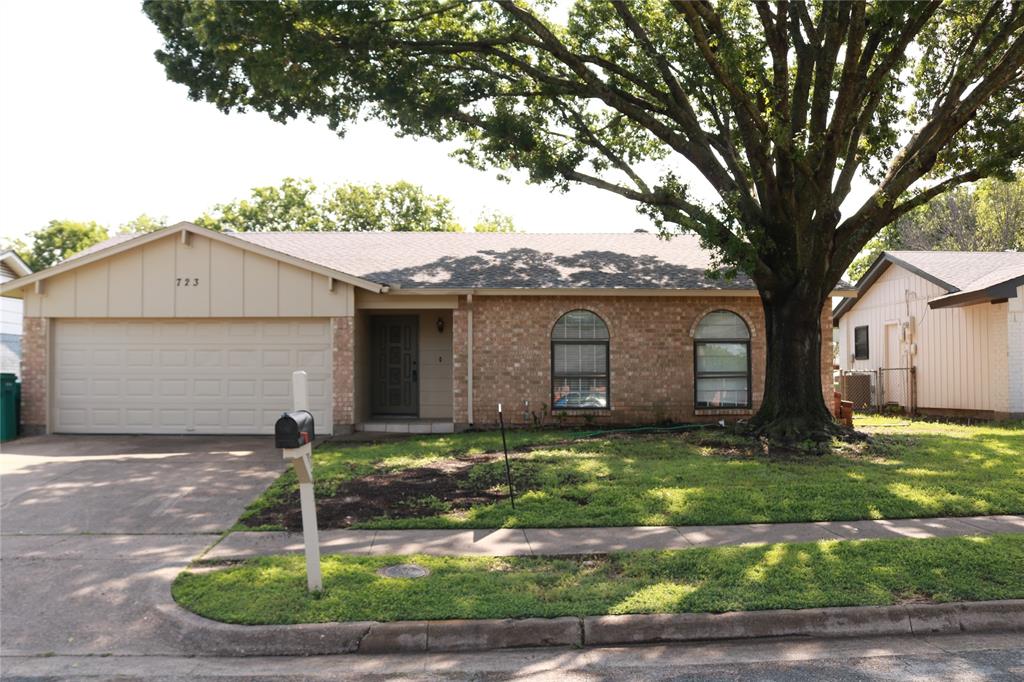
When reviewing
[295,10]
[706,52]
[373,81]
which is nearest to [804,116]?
[706,52]

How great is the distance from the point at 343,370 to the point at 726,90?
8782 mm

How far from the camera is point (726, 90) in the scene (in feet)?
40.8

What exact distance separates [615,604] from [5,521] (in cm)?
684

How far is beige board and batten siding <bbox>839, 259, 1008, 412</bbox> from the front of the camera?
17.3 meters

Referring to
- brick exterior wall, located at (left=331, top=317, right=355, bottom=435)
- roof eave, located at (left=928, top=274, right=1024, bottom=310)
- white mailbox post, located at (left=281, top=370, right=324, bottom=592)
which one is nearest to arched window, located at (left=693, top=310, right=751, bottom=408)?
roof eave, located at (left=928, top=274, right=1024, bottom=310)

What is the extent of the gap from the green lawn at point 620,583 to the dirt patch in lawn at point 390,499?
1686 mm

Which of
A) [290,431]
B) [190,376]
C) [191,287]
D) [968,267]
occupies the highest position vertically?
[968,267]

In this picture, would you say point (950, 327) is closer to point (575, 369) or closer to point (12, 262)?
point (575, 369)

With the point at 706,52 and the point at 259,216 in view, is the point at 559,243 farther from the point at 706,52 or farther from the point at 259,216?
the point at 259,216

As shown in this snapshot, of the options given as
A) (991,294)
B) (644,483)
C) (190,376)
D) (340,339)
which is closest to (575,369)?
(340,339)

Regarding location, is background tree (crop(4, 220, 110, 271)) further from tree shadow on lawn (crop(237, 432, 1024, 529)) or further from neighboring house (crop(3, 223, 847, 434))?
tree shadow on lawn (crop(237, 432, 1024, 529))

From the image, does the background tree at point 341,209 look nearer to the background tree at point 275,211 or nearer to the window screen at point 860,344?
the background tree at point 275,211

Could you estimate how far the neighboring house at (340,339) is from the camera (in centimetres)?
1551

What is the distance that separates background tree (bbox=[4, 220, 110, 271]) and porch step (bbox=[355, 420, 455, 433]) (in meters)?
40.3
